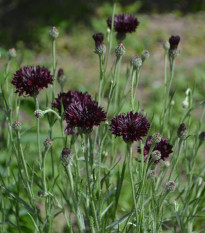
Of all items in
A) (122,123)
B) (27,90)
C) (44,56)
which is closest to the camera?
(122,123)

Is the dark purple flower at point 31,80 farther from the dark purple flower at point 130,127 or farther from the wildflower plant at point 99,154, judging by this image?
the dark purple flower at point 130,127

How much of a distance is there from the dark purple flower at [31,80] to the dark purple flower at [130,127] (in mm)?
262

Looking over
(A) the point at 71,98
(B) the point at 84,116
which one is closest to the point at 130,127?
(B) the point at 84,116

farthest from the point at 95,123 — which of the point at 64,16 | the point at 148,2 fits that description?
the point at 148,2

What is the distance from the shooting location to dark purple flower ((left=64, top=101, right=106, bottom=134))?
915 millimetres

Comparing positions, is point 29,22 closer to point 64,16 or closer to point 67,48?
point 64,16

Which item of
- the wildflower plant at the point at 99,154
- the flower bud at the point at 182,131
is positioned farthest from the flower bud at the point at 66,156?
the flower bud at the point at 182,131

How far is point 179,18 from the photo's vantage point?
4.82 m

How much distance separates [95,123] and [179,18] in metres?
4.18

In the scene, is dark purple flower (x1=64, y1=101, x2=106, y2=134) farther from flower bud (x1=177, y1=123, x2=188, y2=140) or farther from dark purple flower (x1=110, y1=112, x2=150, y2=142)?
flower bud (x1=177, y1=123, x2=188, y2=140)

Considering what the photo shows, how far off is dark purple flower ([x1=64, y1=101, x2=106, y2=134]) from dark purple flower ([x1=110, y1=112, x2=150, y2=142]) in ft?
0.13

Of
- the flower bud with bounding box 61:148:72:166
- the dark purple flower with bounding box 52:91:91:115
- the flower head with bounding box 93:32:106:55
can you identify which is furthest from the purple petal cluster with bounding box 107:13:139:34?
the flower bud with bounding box 61:148:72:166

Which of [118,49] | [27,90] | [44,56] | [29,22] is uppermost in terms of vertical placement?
[29,22]

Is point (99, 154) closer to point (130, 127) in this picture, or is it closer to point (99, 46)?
point (130, 127)
